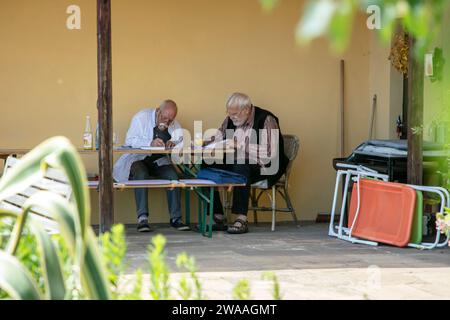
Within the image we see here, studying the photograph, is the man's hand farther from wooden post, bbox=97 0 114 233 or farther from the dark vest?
wooden post, bbox=97 0 114 233

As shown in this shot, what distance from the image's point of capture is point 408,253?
22.9 feet

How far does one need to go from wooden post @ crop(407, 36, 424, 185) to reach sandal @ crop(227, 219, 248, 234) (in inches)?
63.4

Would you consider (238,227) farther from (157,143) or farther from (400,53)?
(400,53)

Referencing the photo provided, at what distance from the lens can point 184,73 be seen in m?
9.16

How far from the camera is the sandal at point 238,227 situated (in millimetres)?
8352

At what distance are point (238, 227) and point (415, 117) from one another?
1.90 meters

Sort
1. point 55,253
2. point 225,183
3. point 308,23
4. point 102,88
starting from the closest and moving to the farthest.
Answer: point 308,23 < point 55,253 < point 102,88 < point 225,183

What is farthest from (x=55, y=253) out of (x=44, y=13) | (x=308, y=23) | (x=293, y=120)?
(x=293, y=120)

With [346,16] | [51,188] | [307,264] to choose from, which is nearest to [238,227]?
[307,264]

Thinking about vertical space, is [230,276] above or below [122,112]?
below

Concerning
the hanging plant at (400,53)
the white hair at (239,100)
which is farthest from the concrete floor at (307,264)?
the hanging plant at (400,53)

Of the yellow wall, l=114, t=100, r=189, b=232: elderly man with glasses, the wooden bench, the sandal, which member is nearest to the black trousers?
the sandal
